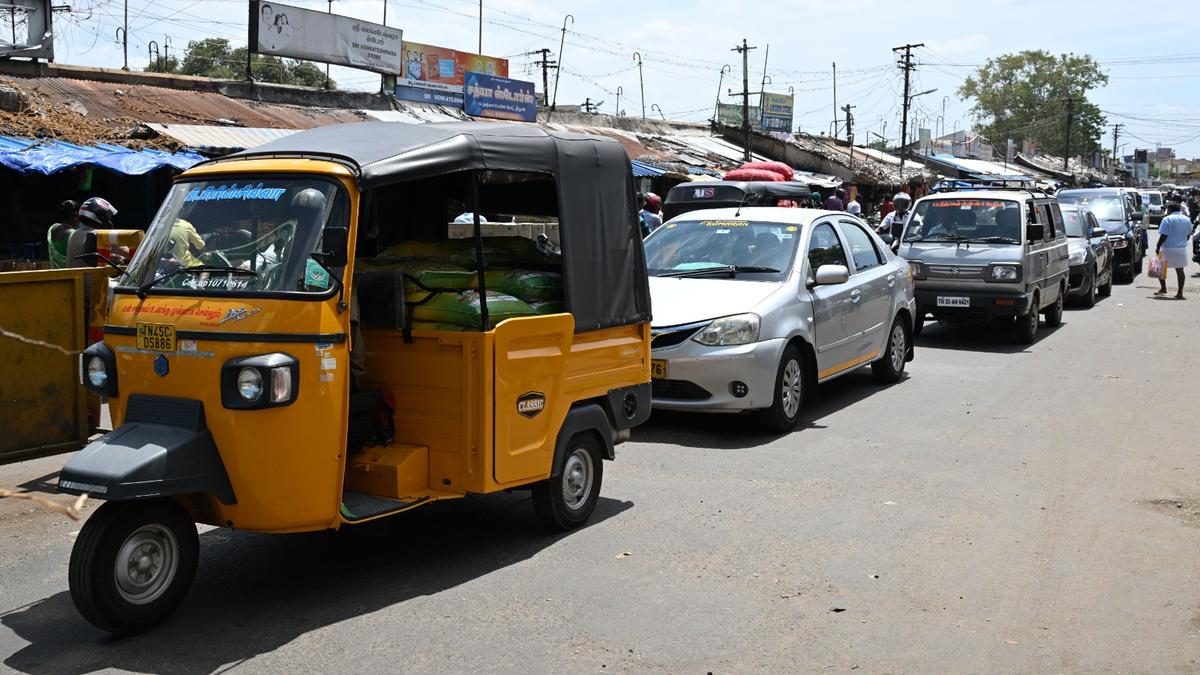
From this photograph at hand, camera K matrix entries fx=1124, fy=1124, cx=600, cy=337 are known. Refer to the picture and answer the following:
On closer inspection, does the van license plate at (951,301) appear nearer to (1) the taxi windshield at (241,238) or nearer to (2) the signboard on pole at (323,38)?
(1) the taxi windshield at (241,238)

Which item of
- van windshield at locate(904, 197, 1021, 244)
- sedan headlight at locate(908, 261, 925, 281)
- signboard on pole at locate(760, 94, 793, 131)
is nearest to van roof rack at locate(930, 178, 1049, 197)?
van windshield at locate(904, 197, 1021, 244)

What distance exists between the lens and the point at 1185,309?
18547 millimetres

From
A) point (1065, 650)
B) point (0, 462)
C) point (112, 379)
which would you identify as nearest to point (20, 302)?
point (0, 462)

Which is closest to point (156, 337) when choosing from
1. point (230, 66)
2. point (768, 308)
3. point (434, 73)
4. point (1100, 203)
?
point (768, 308)

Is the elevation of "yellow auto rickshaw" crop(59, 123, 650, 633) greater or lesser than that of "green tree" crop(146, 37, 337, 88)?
lesser

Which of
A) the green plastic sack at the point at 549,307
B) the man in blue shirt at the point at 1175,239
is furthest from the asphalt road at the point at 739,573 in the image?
the man in blue shirt at the point at 1175,239

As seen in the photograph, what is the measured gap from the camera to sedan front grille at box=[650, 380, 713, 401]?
854 cm

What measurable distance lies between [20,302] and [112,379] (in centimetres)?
246

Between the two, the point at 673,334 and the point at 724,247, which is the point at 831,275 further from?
the point at 673,334

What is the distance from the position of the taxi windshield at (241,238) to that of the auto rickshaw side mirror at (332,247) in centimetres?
9

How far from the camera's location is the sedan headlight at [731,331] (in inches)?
334

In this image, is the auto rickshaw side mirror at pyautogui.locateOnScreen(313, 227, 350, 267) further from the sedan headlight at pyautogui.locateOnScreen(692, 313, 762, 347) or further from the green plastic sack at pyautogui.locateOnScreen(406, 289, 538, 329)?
the sedan headlight at pyautogui.locateOnScreen(692, 313, 762, 347)

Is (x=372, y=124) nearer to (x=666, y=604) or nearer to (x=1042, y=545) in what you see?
(x=666, y=604)

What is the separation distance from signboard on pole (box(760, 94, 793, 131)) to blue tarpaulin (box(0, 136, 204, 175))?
135ft
